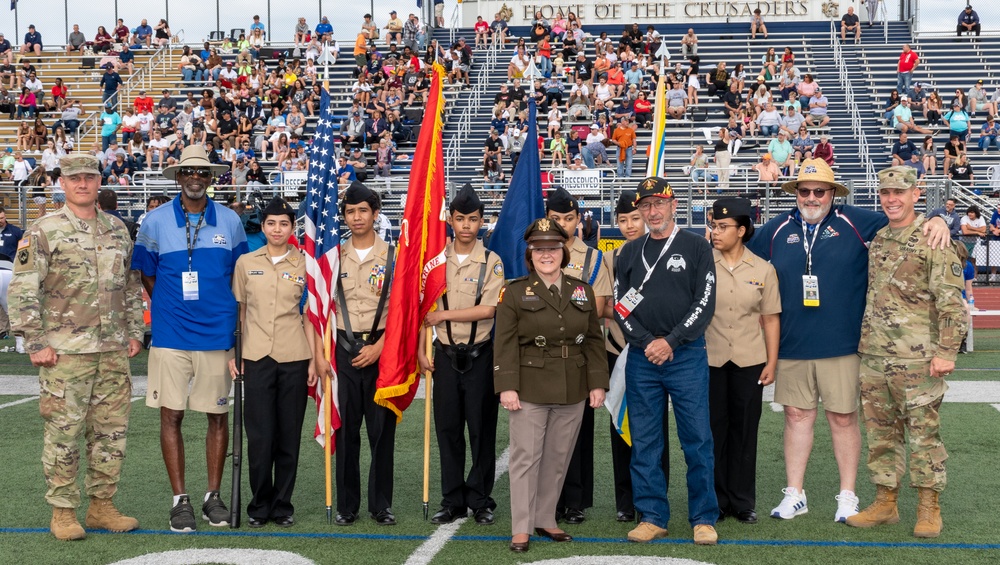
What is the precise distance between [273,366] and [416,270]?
40.5 inches

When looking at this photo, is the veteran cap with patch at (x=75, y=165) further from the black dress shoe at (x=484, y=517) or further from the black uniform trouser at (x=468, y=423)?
the black dress shoe at (x=484, y=517)

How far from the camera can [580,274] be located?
692 cm

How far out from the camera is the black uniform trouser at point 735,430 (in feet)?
22.4

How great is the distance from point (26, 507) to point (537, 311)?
3.55 m

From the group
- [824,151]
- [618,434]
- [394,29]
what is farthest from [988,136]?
[618,434]

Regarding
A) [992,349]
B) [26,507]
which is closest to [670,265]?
[26,507]

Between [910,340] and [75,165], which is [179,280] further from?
[910,340]

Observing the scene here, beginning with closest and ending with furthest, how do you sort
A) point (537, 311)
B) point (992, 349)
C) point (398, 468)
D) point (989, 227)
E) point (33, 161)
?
point (537, 311) < point (398, 468) < point (992, 349) < point (989, 227) < point (33, 161)

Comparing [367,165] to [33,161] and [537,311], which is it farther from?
[537,311]

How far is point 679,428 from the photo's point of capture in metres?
6.53

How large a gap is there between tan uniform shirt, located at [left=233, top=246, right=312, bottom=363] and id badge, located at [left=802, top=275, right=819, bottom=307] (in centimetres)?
295

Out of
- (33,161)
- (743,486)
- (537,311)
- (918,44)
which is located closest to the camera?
(537,311)

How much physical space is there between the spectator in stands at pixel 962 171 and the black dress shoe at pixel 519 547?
62.2 feet

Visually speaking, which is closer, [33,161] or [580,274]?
[580,274]
